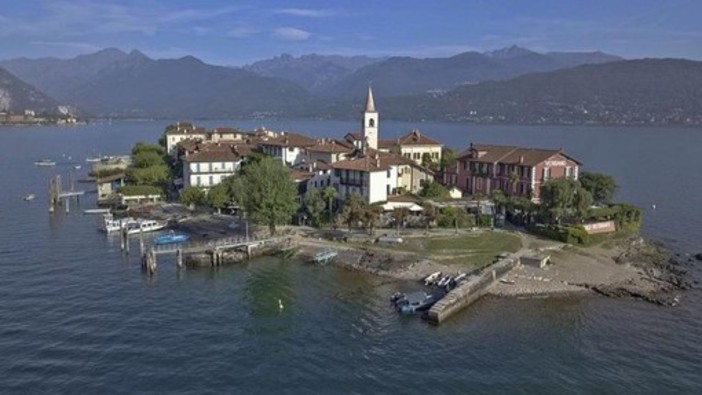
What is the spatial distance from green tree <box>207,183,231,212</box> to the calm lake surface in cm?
2024

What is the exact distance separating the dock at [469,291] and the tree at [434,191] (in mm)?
22619

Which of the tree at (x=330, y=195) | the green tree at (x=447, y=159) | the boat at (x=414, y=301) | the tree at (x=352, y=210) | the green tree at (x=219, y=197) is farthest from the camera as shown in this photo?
the green tree at (x=447, y=159)

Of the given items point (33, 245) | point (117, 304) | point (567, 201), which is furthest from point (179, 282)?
point (567, 201)

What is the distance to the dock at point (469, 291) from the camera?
157ft

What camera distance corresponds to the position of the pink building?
7725 cm

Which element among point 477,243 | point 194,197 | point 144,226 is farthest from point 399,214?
point 194,197

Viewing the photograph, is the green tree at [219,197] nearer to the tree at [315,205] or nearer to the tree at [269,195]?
the tree at [315,205]

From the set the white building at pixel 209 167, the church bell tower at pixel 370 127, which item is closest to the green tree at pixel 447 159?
the church bell tower at pixel 370 127

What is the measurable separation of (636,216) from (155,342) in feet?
188

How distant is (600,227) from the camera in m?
70.9

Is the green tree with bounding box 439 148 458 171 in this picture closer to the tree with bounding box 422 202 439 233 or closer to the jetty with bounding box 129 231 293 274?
the tree with bounding box 422 202 439 233

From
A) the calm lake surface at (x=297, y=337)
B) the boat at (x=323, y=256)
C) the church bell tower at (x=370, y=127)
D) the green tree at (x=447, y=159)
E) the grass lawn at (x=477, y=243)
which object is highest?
the church bell tower at (x=370, y=127)

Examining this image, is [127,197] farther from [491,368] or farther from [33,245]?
[491,368]

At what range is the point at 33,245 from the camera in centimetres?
7144
